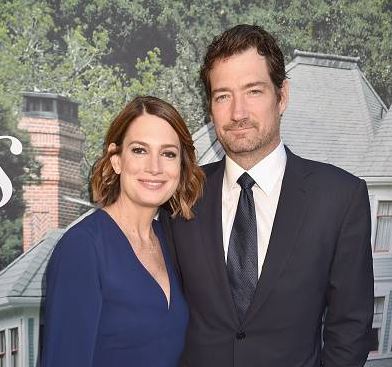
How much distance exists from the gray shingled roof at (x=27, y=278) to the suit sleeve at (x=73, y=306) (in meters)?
0.84

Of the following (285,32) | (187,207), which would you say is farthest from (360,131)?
(187,207)

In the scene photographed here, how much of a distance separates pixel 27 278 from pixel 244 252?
4.00 feet

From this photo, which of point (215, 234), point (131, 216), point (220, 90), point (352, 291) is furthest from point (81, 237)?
point (352, 291)

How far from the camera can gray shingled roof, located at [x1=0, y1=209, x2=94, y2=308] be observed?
2369 mm

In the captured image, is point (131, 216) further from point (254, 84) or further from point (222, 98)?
point (254, 84)

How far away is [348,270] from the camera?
1836 mm

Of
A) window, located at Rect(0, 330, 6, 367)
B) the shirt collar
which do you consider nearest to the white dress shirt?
the shirt collar

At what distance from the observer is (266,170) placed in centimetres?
194

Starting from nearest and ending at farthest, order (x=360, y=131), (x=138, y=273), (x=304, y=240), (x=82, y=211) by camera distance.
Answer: (x=138, y=273) < (x=304, y=240) < (x=82, y=211) < (x=360, y=131)

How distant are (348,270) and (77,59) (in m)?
1.64

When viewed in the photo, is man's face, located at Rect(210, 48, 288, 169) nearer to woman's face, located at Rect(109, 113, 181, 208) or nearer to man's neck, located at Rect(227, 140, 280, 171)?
man's neck, located at Rect(227, 140, 280, 171)

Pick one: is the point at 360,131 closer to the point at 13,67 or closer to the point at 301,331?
the point at 301,331

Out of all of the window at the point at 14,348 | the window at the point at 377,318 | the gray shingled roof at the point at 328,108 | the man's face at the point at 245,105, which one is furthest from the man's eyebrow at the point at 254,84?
the window at the point at 14,348

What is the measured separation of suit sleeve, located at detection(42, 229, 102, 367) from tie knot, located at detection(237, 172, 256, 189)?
70cm
